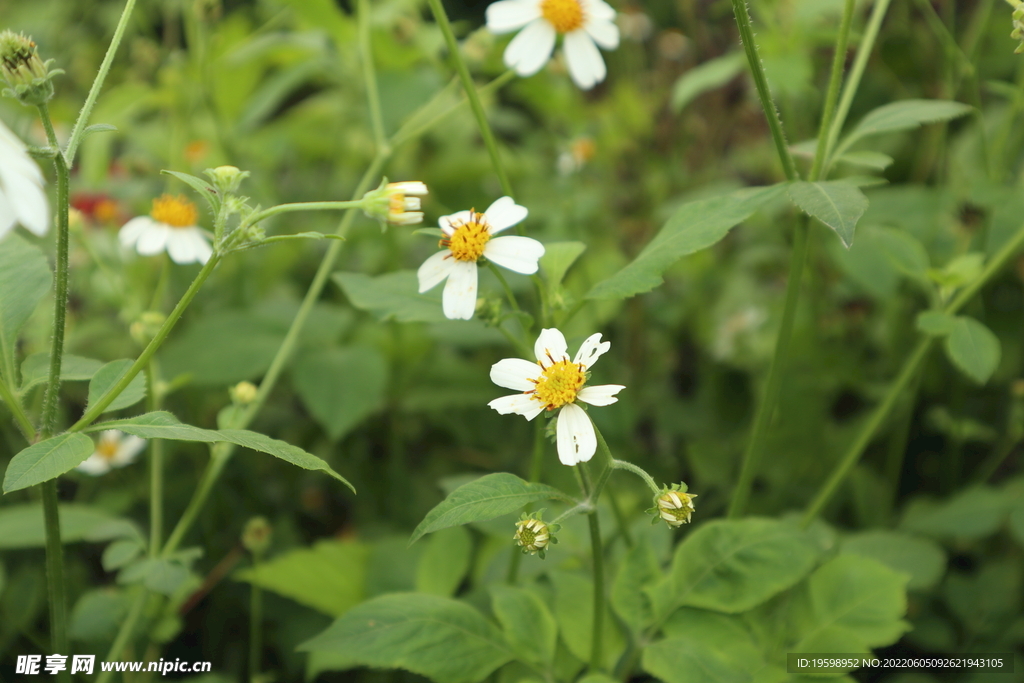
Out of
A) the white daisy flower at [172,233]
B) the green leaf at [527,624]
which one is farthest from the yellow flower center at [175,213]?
the green leaf at [527,624]

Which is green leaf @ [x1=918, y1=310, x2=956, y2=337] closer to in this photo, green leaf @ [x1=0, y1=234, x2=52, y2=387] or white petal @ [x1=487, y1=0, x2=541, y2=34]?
white petal @ [x1=487, y1=0, x2=541, y2=34]

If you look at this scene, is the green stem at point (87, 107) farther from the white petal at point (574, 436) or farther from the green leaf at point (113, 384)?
the white petal at point (574, 436)

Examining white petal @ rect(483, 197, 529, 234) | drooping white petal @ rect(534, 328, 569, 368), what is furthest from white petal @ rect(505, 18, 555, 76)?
drooping white petal @ rect(534, 328, 569, 368)

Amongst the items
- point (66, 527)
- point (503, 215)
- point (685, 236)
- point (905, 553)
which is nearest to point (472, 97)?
point (503, 215)

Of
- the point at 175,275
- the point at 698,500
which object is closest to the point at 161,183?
the point at 175,275

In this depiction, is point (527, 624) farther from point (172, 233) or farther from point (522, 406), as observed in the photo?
point (172, 233)
